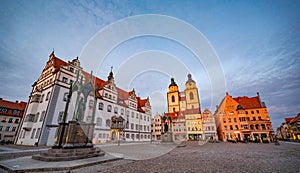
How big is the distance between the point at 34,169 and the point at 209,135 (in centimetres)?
4705

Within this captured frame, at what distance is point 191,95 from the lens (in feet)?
186

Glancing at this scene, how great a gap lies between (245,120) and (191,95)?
21.8m

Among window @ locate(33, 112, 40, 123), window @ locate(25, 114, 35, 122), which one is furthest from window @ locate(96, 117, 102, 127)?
window @ locate(25, 114, 35, 122)

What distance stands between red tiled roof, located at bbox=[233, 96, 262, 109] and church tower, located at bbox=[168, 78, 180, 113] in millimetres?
23905

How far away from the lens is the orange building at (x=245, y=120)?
35.7 meters

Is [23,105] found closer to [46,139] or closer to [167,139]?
[46,139]

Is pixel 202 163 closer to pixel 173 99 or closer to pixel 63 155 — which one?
pixel 63 155

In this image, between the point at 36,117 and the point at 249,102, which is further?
the point at 249,102

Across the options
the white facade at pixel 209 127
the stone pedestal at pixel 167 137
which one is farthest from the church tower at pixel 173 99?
the stone pedestal at pixel 167 137

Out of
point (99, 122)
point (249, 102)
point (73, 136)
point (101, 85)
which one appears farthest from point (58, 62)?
→ point (249, 102)

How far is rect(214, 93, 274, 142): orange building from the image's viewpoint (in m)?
35.7

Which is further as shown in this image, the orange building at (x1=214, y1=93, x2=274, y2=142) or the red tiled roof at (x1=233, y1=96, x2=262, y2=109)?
the red tiled roof at (x1=233, y1=96, x2=262, y2=109)

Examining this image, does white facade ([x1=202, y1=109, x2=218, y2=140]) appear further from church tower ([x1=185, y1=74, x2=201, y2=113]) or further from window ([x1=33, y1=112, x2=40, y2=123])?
window ([x1=33, y1=112, x2=40, y2=123])

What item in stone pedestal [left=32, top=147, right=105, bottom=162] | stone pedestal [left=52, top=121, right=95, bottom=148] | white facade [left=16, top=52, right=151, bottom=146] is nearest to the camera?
stone pedestal [left=32, top=147, right=105, bottom=162]
